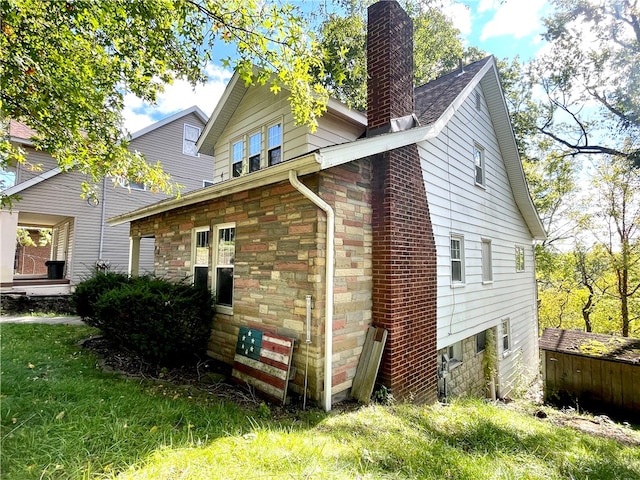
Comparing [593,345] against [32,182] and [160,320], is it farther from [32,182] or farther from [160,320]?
[32,182]

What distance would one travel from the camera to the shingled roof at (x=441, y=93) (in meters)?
6.74

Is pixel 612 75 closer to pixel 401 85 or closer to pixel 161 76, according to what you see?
pixel 401 85

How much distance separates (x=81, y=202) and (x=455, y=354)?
14500 mm

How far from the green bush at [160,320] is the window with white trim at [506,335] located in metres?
8.99

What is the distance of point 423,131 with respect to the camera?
5.68 m

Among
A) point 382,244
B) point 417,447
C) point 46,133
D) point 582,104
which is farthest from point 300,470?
point 582,104

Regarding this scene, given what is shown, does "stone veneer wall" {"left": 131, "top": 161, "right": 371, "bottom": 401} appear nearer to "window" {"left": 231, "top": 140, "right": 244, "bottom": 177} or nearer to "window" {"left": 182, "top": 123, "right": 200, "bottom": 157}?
"window" {"left": 231, "top": 140, "right": 244, "bottom": 177}

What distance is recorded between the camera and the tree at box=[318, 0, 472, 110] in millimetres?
7836

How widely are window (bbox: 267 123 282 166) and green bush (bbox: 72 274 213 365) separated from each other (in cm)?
337

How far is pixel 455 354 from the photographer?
25.4 ft

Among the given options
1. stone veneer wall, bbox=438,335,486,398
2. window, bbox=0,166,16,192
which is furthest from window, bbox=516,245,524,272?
window, bbox=0,166,16,192

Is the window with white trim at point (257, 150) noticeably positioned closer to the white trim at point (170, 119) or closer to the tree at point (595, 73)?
the white trim at point (170, 119)

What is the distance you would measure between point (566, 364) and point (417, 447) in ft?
30.6

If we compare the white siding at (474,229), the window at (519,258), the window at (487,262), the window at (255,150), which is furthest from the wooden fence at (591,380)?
the window at (255,150)
